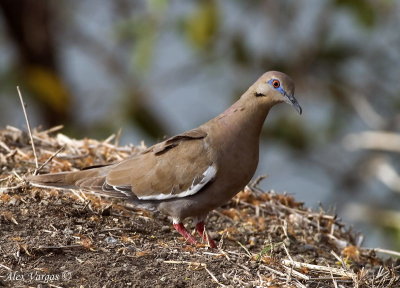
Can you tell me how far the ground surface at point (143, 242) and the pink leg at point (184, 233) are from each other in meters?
0.05

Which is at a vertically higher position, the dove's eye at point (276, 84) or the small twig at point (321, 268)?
the dove's eye at point (276, 84)

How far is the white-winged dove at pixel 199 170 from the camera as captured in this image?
5.16 m

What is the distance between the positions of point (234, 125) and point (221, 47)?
21.9 ft

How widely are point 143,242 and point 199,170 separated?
597 millimetres

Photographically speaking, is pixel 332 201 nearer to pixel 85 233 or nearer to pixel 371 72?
pixel 371 72

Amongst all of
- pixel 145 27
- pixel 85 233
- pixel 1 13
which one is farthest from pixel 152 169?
pixel 1 13

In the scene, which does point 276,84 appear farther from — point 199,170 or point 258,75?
point 258,75

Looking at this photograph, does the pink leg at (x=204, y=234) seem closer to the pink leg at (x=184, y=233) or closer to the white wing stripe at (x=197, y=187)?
the pink leg at (x=184, y=233)

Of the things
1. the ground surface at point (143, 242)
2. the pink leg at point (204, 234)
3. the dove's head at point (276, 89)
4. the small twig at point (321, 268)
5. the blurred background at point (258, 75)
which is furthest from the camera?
the blurred background at point (258, 75)

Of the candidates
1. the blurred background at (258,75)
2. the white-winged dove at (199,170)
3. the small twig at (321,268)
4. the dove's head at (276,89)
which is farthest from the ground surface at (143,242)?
the blurred background at (258,75)

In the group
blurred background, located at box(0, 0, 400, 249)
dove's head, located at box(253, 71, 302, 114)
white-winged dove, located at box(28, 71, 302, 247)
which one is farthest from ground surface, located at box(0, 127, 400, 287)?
blurred background, located at box(0, 0, 400, 249)

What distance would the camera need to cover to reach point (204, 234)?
5199mm

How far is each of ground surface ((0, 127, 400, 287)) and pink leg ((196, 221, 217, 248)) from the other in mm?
62

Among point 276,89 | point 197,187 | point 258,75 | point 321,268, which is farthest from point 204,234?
point 258,75
